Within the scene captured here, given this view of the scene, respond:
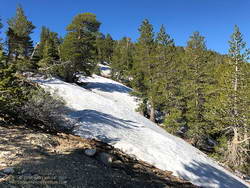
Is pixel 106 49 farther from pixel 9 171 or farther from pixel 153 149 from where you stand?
pixel 9 171

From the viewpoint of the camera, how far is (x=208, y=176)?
9.67 metres

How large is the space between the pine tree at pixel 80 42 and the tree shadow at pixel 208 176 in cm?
1758

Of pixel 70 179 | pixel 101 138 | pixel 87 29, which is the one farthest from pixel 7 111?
pixel 87 29

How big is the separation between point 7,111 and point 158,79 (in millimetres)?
16352

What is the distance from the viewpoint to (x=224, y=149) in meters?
17.6

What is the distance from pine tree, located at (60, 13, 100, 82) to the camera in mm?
22969

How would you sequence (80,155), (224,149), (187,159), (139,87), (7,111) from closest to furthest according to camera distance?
(80,155) → (7,111) → (187,159) → (224,149) → (139,87)

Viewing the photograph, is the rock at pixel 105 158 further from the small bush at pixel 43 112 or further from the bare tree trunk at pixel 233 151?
the bare tree trunk at pixel 233 151

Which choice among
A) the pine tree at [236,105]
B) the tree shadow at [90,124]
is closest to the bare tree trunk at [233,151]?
the pine tree at [236,105]

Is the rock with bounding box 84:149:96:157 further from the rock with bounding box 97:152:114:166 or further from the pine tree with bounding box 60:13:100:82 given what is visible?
the pine tree with bounding box 60:13:100:82

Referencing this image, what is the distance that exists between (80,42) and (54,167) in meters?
20.3

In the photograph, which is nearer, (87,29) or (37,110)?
(37,110)

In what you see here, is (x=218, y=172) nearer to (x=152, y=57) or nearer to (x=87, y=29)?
(x=152, y=57)

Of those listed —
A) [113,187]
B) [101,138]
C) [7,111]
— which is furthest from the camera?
[101,138]
